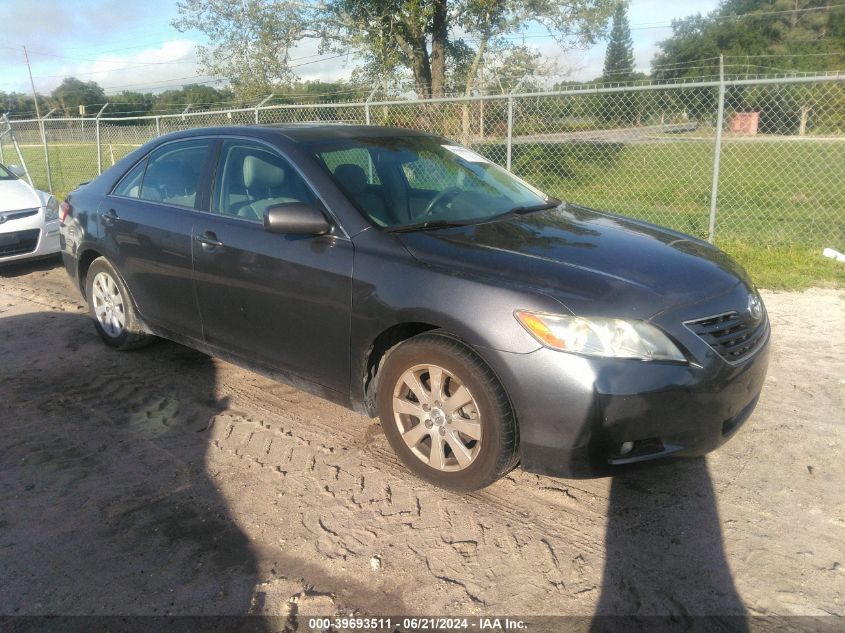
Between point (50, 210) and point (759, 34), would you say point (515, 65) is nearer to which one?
point (50, 210)

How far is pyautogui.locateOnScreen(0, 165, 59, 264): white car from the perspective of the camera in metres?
7.90

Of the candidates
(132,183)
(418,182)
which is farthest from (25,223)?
(418,182)

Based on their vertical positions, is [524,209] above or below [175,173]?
below

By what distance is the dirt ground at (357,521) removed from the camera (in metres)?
2.59

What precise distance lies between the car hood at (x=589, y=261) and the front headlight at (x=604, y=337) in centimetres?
5

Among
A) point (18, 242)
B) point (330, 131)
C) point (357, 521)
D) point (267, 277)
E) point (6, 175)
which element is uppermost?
point (330, 131)

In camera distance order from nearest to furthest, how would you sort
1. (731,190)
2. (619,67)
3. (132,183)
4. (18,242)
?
(132,183)
(18,242)
(731,190)
(619,67)

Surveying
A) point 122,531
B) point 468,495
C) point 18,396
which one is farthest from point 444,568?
point 18,396

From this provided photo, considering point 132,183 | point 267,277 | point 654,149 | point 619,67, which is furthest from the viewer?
point 619,67

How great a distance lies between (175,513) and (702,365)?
2390mm

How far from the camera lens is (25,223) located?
8.00 m

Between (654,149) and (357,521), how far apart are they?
14576 millimetres

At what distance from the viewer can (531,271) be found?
304cm

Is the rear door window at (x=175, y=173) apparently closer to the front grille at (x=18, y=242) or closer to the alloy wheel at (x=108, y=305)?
the alloy wheel at (x=108, y=305)
